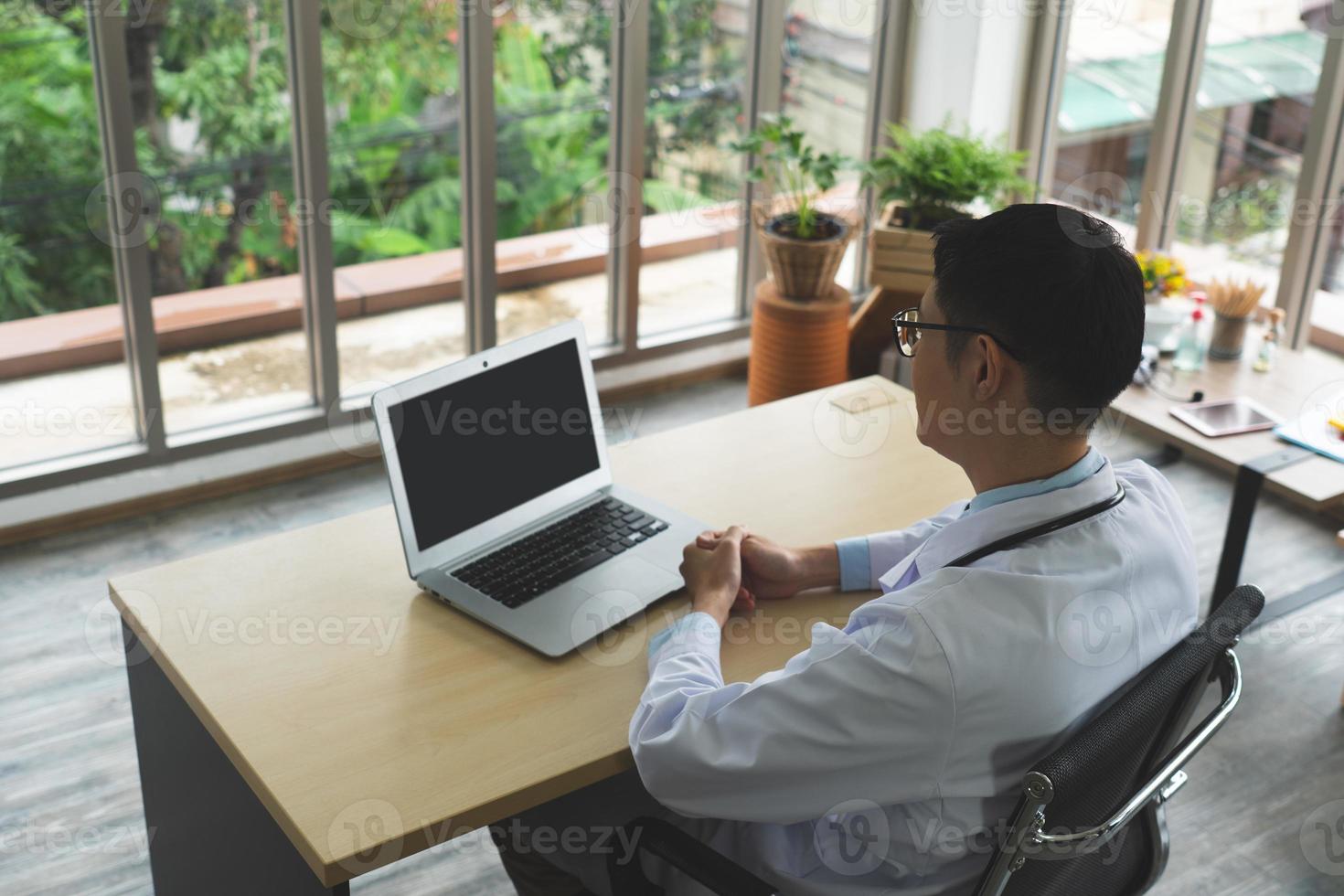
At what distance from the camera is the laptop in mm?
1859

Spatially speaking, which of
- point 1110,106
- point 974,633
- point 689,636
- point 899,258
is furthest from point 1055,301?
point 1110,106

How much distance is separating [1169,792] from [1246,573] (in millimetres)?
2219

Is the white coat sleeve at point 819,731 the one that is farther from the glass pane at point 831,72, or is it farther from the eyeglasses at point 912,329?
the glass pane at point 831,72

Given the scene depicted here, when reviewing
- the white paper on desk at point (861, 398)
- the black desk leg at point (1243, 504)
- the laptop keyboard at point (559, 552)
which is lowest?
the black desk leg at point (1243, 504)

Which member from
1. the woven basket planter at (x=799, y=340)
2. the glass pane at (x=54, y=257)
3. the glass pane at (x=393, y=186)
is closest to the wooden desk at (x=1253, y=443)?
the woven basket planter at (x=799, y=340)

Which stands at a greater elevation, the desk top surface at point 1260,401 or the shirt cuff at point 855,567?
the shirt cuff at point 855,567

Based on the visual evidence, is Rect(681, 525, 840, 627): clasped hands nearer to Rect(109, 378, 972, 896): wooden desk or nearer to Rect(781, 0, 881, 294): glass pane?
Rect(109, 378, 972, 896): wooden desk

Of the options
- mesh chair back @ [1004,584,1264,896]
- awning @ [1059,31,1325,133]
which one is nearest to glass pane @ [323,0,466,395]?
awning @ [1059,31,1325,133]

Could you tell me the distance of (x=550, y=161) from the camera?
14.2 ft

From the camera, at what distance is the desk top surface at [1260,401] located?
3053 millimetres

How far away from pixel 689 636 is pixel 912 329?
483mm

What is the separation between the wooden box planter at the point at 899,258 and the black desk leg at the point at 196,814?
282 cm

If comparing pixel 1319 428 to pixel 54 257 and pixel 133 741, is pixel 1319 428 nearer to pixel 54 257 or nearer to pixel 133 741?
pixel 133 741

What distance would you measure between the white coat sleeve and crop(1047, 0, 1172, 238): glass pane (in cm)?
362
